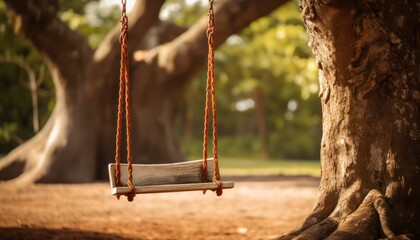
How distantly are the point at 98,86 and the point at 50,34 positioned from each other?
1543mm

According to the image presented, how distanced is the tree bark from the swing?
276 inches

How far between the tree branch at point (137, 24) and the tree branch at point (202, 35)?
2.56 feet

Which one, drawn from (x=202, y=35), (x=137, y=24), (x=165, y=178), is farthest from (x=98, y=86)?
(x=165, y=178)

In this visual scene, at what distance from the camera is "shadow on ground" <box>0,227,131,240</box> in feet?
18.0

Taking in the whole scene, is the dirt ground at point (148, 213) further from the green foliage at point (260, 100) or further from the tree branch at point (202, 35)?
the green foliage at point (260, 100)

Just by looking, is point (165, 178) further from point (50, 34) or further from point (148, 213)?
point (50, 34)

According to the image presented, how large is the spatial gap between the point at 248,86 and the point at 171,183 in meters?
23.9

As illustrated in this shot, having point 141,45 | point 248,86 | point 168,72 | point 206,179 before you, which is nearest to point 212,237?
point 206,179

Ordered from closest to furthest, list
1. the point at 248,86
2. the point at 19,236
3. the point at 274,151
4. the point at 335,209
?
the point at 335,209 < the point at 19,236 < the point at 248,86 < the point at 274,151

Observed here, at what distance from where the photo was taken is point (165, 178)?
4680 millimetres

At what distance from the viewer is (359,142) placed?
4312mm

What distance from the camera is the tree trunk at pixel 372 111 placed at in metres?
4.08

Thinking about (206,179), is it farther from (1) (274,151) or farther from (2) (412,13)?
(1) (274,151)

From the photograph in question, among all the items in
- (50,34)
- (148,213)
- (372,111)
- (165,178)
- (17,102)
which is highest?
(50,34)
